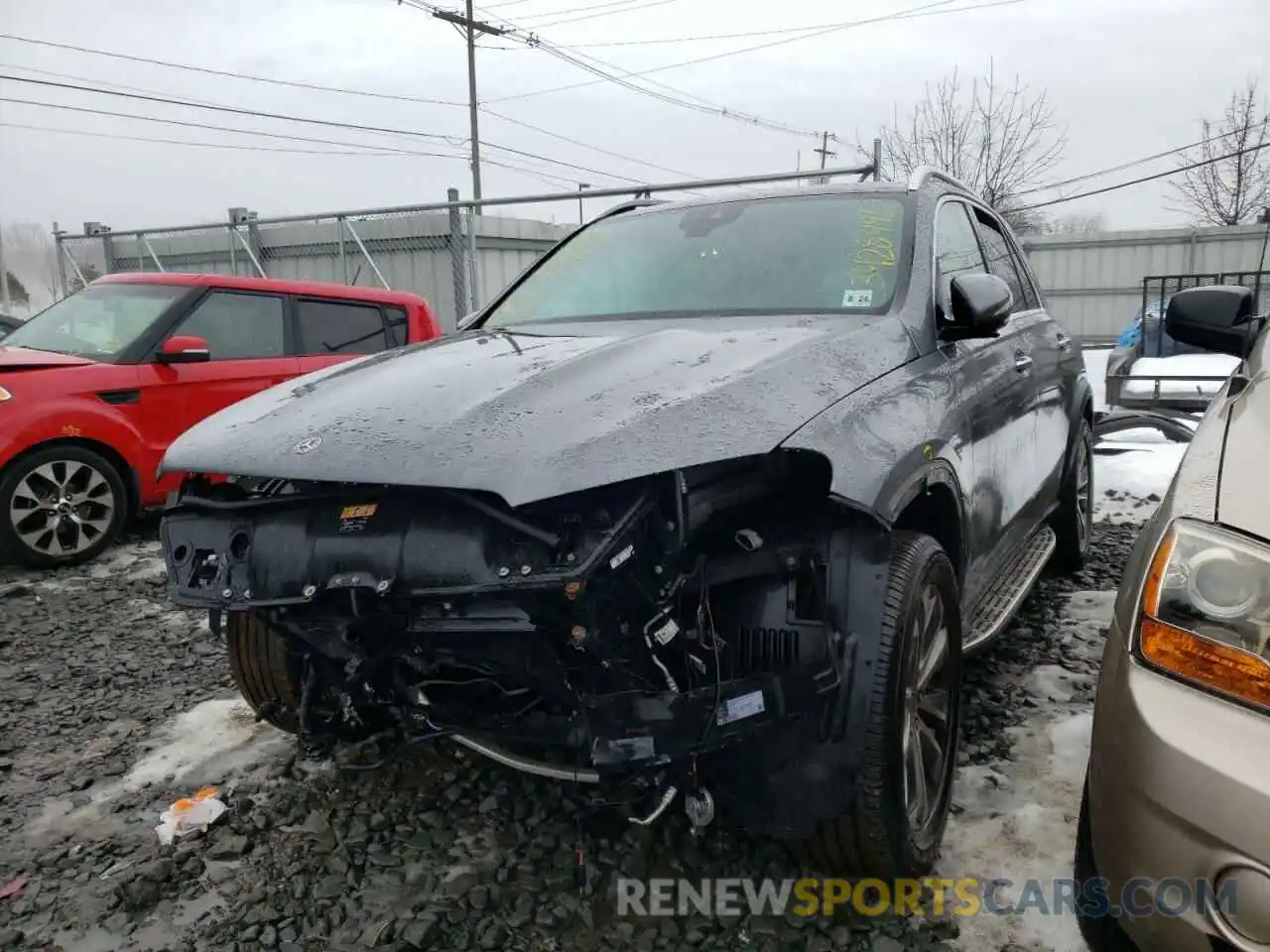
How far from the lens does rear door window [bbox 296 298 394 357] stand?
658 cm

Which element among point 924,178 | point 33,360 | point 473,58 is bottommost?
point 33,360

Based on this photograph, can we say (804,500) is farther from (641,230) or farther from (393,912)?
(641,230)

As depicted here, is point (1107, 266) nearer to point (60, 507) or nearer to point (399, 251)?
point (399, 251)


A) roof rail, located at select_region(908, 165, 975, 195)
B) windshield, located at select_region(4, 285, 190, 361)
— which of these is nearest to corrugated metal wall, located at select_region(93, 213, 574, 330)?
windshield, located at select_region(4, 285, 190, 361)

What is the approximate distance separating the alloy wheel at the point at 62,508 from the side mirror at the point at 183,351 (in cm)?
Result: 79

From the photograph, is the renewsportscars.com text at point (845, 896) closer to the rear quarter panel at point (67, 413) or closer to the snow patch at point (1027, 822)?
the snow patch at point (1027, 822)

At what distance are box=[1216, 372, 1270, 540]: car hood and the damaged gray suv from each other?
0.61m

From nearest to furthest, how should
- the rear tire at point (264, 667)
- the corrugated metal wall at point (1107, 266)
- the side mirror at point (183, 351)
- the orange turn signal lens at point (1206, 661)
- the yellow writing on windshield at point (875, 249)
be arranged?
1. the orange turn signal lens at point (1206, 661)
2. the rear tire at point (264, 667)
3. the yellow writing on windshield at point (875, 249)
4. the side mirror at point (183, 351)
5. the corrugated metal wall at point (1107, 266)

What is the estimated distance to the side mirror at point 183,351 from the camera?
5.46m

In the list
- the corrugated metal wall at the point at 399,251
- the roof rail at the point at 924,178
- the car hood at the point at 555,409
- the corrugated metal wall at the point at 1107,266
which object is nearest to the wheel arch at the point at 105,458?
the car hood at the point at 555,409

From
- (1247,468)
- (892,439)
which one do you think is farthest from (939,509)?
(1247,468)

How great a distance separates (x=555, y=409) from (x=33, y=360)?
4781 mm

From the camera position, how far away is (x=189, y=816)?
→ 8.52 ft

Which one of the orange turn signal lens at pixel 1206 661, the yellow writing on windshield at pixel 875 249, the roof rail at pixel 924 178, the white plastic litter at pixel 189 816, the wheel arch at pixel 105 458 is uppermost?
the roof rail at pixel 924 178
